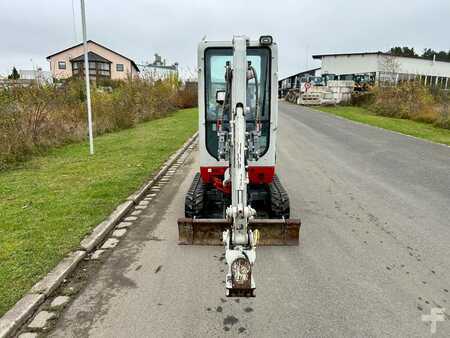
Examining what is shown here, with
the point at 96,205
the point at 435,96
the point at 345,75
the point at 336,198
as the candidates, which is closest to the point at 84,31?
the point at 96,205

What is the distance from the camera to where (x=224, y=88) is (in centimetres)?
511

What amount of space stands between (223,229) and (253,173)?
1.06 metres

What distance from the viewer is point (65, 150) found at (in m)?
12.0

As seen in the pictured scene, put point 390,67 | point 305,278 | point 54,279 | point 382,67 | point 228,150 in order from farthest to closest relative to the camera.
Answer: point 382,67
point 390,67
point 228,150
point 305,278
point 54,279

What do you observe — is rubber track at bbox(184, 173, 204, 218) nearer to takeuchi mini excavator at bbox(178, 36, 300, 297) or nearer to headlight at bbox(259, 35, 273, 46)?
takeuchi mini excavator at bbox(178, 36, 300, 297)

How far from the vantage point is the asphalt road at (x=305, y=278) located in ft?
10.7

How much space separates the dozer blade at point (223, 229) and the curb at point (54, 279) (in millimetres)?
1243

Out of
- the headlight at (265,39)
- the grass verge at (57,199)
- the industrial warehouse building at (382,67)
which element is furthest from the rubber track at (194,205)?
the industrial warehouse building at (382,67)

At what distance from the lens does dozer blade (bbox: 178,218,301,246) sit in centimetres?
476

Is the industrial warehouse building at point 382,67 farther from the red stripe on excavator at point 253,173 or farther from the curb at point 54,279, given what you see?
the curb at point 54,279

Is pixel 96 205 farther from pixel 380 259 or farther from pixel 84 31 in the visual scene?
pixel 84 31

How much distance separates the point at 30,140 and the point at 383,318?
428 inches

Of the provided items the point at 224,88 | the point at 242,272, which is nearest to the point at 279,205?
the point at 224,88

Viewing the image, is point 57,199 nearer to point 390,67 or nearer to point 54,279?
point 54,279
